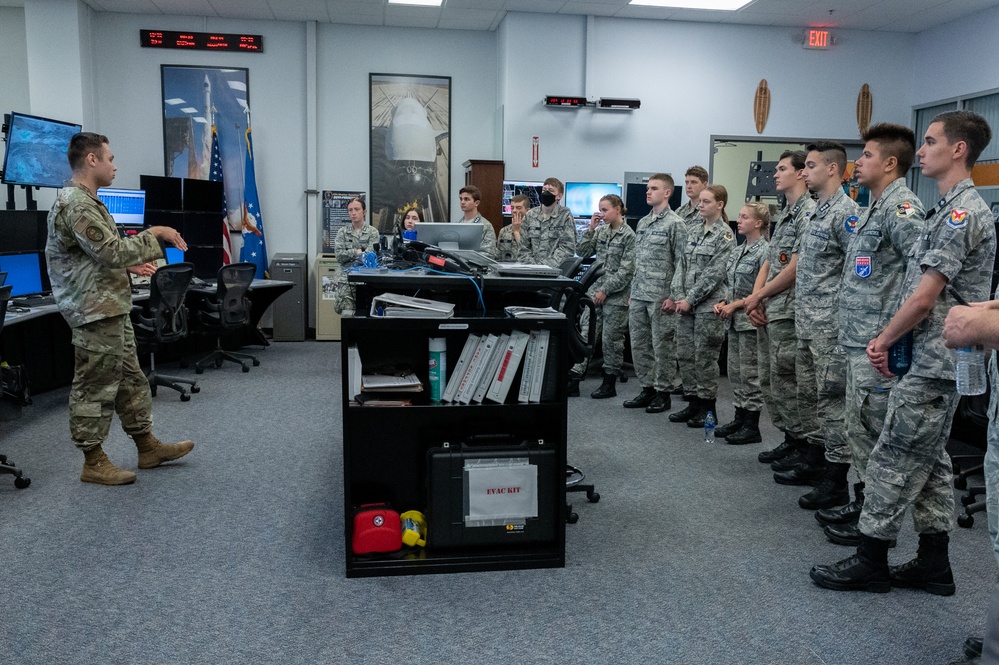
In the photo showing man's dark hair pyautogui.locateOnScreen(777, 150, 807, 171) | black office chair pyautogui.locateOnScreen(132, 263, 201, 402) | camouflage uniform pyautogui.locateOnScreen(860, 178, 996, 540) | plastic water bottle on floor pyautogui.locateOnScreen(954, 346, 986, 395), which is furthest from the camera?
black office chair pyautogui.locateOnScreen(132, 263, 201, 402)

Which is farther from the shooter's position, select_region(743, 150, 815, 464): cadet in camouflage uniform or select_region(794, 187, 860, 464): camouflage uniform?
select_region(743, 150, 815, 464): cadet in camouflage uniform

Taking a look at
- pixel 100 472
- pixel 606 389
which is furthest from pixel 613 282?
pixel 100 472

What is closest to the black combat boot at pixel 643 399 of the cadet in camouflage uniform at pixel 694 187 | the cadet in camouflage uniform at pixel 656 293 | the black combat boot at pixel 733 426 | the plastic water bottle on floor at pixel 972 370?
the cadet in camouflage uniform at pixel 656 293

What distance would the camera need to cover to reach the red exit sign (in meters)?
7.86

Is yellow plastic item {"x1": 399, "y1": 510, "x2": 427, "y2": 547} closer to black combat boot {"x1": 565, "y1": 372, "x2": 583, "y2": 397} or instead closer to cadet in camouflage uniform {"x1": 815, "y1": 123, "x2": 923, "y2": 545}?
cadet in camouflage uniform {"x1": 815, "y1": 123, "x2": 923, "y2": 545}

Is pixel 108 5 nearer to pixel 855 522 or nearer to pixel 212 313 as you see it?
pixel 212 313

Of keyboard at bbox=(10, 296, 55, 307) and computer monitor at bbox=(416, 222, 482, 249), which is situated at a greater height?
computer monitor at bbox=(416, 222, 482, 249)

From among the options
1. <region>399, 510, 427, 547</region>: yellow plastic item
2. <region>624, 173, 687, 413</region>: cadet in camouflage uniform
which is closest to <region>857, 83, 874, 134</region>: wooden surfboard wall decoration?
<region>624, 173, 687, 413</region>: cadet in camouflage uniform

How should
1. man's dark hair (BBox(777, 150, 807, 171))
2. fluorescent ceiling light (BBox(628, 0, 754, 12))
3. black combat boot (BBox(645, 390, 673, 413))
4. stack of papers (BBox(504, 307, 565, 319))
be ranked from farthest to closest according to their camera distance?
fluorescent ceiling light (BBox(628, 0, 754, 12))
black combat boot (BBox(645, 390, 673, 413))
man's dark hair (BBox(777, 150, 807, 171))
stack of papers (BBox(504, 307, 565, 319))

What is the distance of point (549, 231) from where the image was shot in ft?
20.2

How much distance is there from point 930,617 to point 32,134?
619 cm

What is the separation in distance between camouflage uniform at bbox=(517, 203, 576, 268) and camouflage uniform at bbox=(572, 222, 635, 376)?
1.31 feet

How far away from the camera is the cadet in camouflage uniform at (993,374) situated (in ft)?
4.27

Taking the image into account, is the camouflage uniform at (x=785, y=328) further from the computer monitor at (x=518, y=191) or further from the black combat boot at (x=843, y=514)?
the computer monitor at (x=518, y=191)
